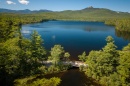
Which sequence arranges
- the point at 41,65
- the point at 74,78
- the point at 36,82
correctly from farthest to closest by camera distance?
the point at 41,65
the point at 74,78
the point at 36,82

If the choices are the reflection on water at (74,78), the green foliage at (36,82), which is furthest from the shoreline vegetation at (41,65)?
the reflection on water at (74,78)

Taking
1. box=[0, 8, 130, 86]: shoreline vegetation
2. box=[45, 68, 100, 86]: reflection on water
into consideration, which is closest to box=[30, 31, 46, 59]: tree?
box=[0, 8, 130, 86]: shoreline vegetation

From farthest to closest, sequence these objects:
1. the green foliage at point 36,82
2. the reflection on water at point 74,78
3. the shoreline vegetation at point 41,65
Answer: the reflection on water at point 74,78, the green foliage at point 36,82, the shoreline vegetation at point 41,65

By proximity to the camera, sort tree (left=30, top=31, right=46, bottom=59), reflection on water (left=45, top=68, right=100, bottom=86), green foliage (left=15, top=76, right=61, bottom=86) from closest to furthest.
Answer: green foliage (left=15, top=76, right=61, bottom=86), reflection on water (left=45, top=68, right=100, bottom=86), tree (left=30, top=31, right=46, bottom=59)

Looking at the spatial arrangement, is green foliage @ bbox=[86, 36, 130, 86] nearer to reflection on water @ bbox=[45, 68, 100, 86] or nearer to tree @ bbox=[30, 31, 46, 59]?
reflection on water @ bbox=[45, 68, 100, 86]

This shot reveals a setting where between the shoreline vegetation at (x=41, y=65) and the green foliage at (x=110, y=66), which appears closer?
the green foliage at (x=110, y=66)

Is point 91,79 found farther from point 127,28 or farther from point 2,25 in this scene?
point 127,28

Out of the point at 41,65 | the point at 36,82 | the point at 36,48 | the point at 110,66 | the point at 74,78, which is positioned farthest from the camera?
the point at 41,65

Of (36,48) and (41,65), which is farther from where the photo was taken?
(41,65)

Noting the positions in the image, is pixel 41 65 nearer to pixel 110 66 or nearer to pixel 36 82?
pixel 36 82

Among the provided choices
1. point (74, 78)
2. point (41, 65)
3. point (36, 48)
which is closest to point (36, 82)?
point (41, 65)

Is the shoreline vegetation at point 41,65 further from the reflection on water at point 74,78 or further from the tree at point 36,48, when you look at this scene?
the reflection on water at point 74,78

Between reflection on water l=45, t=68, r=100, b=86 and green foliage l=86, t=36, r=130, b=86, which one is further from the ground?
green foliage l=86, t=36, r=130, b=86

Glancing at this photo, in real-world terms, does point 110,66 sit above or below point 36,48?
below
